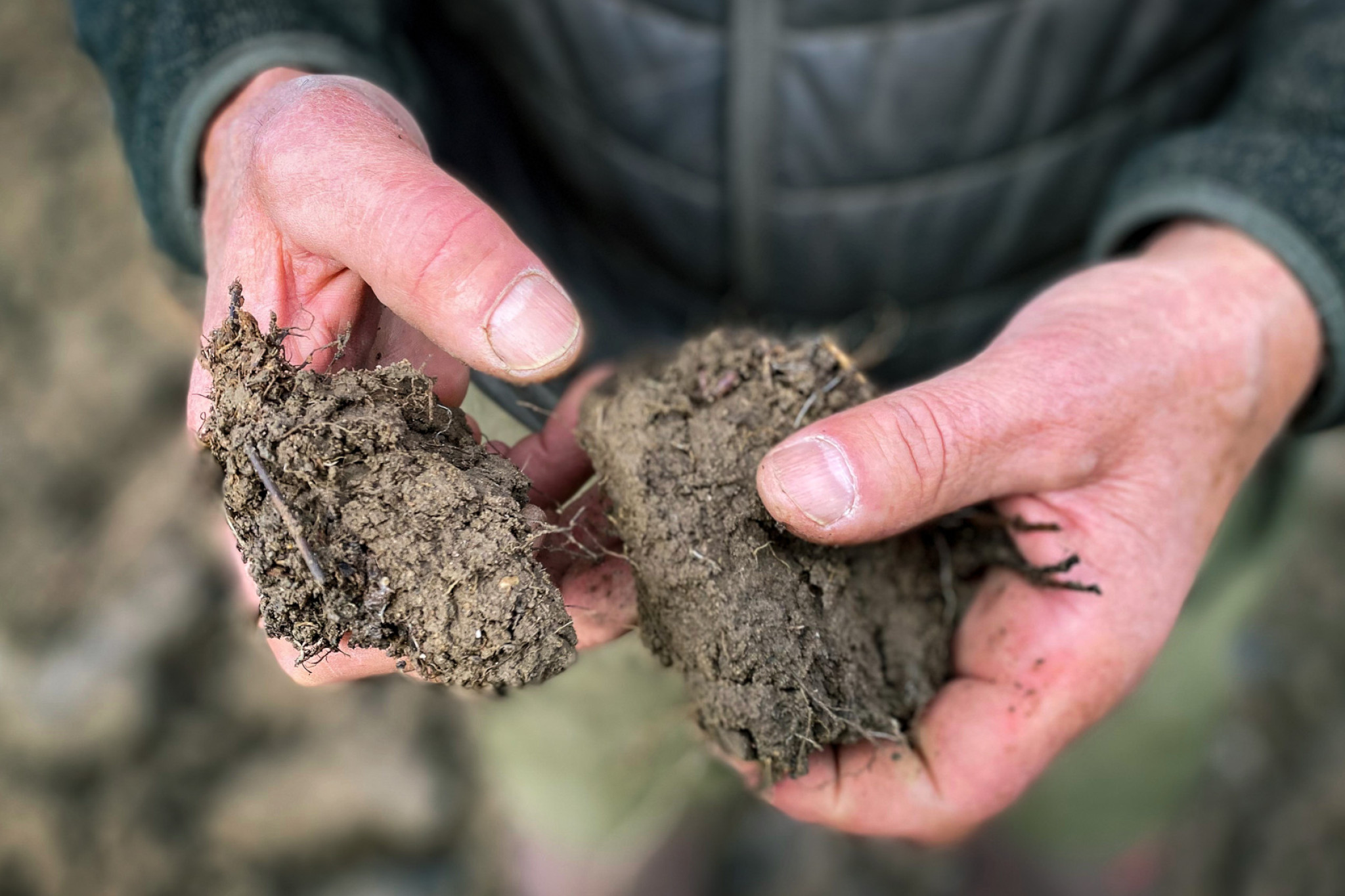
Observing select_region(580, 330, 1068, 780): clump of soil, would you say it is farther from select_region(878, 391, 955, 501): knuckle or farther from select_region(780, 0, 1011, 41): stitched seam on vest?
select_region(780, 0, 1011, 41): stitched seam on vest

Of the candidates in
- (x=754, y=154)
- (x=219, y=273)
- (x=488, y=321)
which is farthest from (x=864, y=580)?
(x=219, y=273)

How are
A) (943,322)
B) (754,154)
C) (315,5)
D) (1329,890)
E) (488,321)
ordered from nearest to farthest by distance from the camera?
(488,321), (315,5), (754,154), (943,322), (1329,890)

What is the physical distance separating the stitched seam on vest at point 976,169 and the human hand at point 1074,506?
48 centimetres

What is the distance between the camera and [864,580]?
1583mm

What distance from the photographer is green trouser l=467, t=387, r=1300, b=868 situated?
238 cm

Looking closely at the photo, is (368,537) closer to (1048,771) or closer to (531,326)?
(531,326)

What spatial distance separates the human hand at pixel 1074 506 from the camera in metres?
1.48

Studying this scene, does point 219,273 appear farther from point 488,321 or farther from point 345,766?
point 345,766

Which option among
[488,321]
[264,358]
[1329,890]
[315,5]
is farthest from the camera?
[1329,890]

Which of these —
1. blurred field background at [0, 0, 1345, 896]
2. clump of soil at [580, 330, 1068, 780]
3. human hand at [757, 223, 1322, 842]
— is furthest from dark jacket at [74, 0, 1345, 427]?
blurred field background at [0, 0, 1345, 896]

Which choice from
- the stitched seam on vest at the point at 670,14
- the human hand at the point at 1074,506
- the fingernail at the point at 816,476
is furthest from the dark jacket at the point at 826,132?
the fingernail at the point at 816,476

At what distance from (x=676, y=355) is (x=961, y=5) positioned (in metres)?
0.94

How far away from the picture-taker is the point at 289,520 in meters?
1.20

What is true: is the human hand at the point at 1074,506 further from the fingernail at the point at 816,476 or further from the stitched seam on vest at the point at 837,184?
the stitched seam on vest at the point at 837,184
